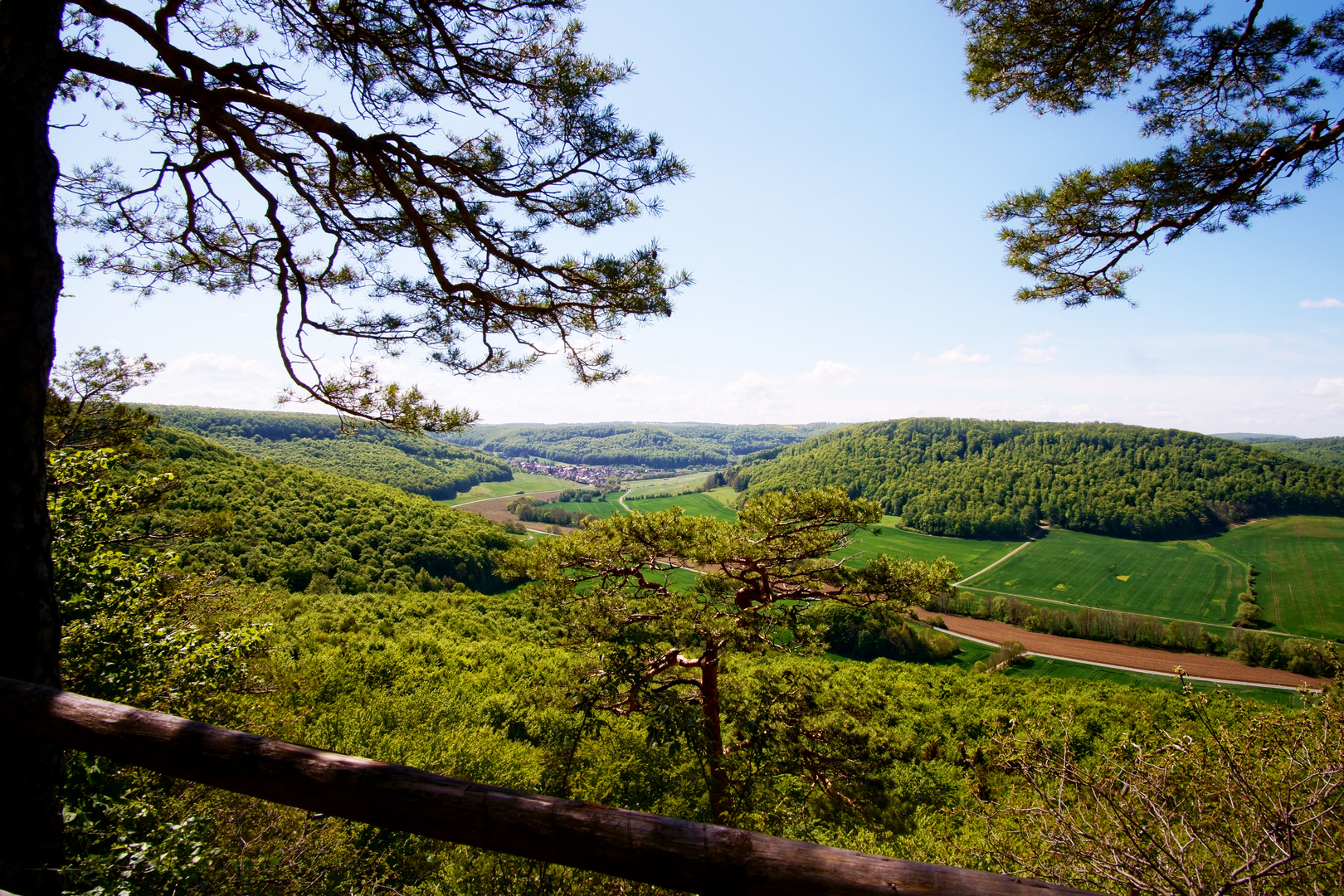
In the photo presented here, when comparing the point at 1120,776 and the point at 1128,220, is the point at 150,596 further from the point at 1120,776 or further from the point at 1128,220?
the point at 1128,220

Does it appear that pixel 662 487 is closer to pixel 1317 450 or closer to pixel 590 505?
pixel 590 505

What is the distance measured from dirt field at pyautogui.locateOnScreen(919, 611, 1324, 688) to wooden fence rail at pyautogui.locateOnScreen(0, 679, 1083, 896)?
163ft

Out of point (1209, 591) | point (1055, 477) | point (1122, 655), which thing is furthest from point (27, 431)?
point (1055, 477)

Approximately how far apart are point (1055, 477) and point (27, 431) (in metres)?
107

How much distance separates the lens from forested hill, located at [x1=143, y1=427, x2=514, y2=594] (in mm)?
32188

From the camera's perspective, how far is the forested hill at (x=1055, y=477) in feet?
245

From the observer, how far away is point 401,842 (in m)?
6.76

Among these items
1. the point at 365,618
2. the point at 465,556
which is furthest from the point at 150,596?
the point at 465,556

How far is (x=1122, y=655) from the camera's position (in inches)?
1614

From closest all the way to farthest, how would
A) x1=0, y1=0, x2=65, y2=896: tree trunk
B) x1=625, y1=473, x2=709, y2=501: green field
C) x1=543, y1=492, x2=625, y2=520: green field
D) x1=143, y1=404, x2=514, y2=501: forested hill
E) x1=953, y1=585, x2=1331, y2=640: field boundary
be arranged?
1. x1=0, y1=0, x2=65, y2=896: tree trunk
2. x1=953, y1=585, x2=1331, y2=640: field boundary
3. x1=143, y1=404, x2=514, y2=501: forested hill
4. x1=543, y1=492, x2=625, y2=520: green field
5. x1=625, y1=473, x2=709, y2=501: green field

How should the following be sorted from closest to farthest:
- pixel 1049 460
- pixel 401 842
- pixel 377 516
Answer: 1. pixel 401 842
2. pixel 377 516
3. pixel 1049 460

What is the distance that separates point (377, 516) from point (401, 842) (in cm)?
4544

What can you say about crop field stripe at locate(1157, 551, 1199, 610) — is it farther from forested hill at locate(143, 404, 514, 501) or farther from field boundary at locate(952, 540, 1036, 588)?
forested hill at locate(143, 404, 514, 501)

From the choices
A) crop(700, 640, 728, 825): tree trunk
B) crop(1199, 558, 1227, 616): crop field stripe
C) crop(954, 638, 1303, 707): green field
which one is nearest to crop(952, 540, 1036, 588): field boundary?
crop(954, 638, 1303, 707): green field
